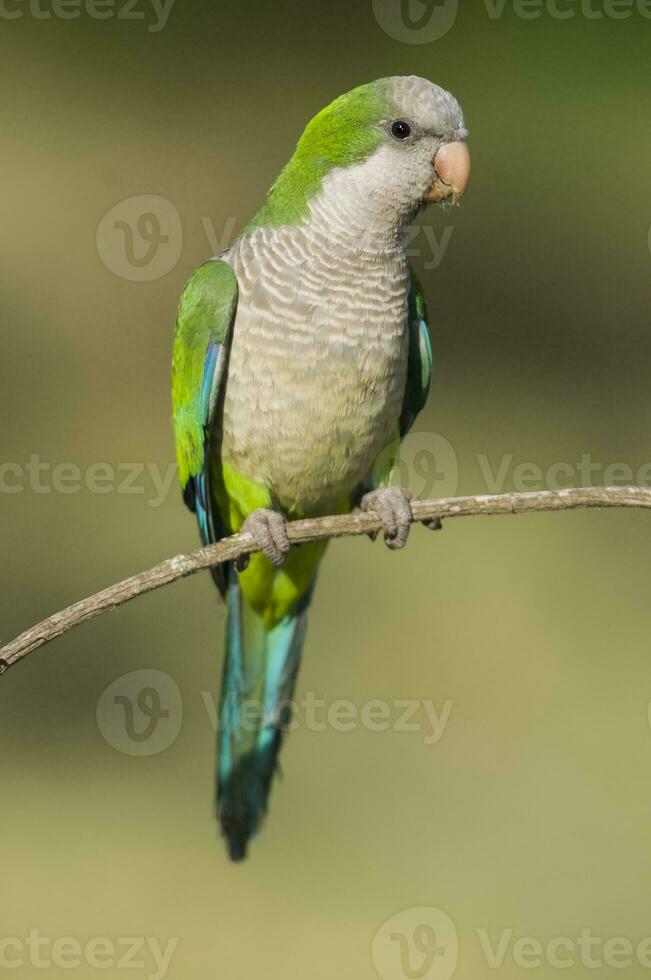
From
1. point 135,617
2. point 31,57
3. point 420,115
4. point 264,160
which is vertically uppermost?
point 31,57

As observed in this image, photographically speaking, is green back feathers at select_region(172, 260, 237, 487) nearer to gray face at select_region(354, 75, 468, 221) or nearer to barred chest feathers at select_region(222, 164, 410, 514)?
barred chest feathers at select_region(222, 164, 410, 514)

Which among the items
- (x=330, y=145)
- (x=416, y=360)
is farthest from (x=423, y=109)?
(x=416, y=360)

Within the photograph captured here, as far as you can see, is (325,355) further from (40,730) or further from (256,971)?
(40,730)

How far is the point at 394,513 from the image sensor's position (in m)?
2.12

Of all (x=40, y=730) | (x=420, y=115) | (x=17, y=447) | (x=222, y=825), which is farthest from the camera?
(x=17, y=447)

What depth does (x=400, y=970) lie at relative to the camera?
312cm

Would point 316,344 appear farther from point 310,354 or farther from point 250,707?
point 250,707

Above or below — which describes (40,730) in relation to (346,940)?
above

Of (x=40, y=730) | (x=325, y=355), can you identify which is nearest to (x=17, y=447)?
(x=40, y=730)

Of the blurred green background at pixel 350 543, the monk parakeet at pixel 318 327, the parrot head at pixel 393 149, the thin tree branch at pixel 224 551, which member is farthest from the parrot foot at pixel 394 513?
the blurred green background at pixel 350 543

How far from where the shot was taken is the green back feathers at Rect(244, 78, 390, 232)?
2.02 metres

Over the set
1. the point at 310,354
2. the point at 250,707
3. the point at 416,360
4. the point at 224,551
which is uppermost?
the point at 416,360

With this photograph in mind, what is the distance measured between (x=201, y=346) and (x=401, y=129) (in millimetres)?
541

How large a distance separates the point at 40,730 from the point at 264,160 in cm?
238
